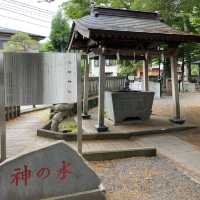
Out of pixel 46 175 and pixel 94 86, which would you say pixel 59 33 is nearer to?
pixel 94 86

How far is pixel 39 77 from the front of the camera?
5.26 meters

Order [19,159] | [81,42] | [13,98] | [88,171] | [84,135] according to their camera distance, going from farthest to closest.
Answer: [81,42], [84,135], [13,98], [88,171], [19,159]

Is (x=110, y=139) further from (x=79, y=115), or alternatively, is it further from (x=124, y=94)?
(x=79, y=115)

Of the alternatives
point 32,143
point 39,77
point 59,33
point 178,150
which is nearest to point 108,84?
point 59,33

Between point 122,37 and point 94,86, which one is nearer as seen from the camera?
point 122,37

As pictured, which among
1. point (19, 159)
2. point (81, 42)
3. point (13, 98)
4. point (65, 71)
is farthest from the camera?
point (81, 42)

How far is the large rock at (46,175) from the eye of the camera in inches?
159

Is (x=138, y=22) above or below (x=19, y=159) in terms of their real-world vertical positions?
above

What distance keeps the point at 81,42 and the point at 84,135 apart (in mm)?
4059

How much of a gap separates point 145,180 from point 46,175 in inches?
81.6

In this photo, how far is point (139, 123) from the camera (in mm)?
10977

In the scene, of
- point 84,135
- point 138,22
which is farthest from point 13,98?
point 138,22

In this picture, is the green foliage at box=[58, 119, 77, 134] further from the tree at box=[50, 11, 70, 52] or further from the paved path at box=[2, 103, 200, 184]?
the tree at box=[50, 11, 70, 52]

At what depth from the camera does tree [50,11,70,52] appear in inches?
1148
